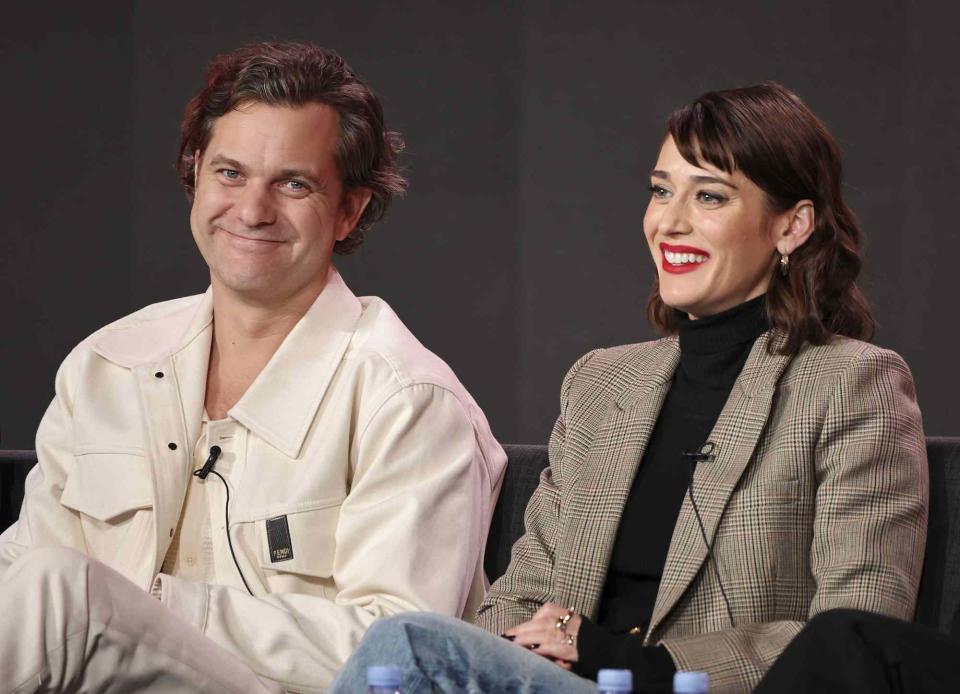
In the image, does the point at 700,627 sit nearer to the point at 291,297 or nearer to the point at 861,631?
the point at 861,631

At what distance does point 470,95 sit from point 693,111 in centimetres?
209

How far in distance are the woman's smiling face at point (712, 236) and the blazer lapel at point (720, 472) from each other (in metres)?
0.15

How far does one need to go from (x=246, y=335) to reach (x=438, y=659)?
1216 mm

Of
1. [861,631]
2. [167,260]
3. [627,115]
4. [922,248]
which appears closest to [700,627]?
[861,631]

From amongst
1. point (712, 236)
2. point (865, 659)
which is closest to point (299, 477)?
point (712, 236)

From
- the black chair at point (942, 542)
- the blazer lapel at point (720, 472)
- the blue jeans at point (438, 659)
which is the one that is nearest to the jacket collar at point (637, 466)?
the blazer lapel at point (720, 472)

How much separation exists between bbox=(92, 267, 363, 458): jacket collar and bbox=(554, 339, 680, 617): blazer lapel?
1.71 feet

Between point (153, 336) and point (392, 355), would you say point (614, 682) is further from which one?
point (153, 336)

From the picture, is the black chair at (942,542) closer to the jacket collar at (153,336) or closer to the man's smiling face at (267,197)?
the man's smiling face at (267,197)

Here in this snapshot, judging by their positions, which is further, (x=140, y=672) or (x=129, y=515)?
(x=129, y=515)

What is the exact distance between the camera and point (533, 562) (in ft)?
8.66

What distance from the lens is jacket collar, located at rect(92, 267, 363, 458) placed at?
2.79 metres

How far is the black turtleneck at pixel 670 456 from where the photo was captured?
2500mm

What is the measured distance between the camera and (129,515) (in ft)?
9.29
